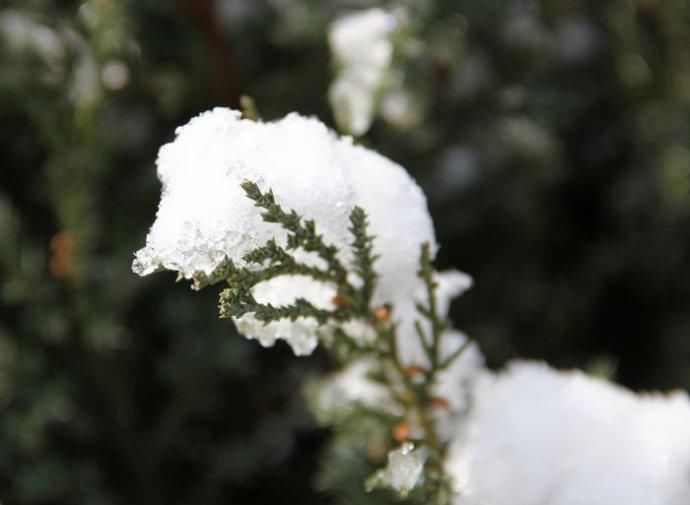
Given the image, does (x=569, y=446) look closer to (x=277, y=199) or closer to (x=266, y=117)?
(x=277, y=199)

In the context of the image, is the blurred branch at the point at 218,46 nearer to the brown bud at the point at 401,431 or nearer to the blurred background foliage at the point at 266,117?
the blurred background foliage at the point at 266,117

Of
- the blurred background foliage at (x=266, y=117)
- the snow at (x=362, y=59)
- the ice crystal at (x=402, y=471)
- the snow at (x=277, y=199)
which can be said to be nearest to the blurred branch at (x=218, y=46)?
the blurred background foliage at (x=266, y=117)

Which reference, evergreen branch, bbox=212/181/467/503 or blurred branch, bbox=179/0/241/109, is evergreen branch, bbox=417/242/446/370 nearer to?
evergreen branch, bbox=212/181/467/503

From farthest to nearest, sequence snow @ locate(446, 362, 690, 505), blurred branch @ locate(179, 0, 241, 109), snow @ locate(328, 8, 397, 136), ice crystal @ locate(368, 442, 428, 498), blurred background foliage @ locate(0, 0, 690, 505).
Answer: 1. blurred branch @ locate(179, 0, 241, 109)
2. blurred background foliage @ locate(0, 0, 690, 505)
3. snow @ locate(328, 8, 397, 136)
4. snow @ locate(446, 362, 690, 505)
5. ice crystal @ locate(368, 442, 428, 498)

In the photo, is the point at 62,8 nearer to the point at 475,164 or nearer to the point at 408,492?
the point at 475,164

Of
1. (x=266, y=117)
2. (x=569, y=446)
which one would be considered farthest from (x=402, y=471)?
(x=266, y=117)

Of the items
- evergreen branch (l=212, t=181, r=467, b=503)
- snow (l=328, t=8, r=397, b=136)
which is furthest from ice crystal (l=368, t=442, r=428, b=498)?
snow (l=328, t=8, r=397, b=136)
